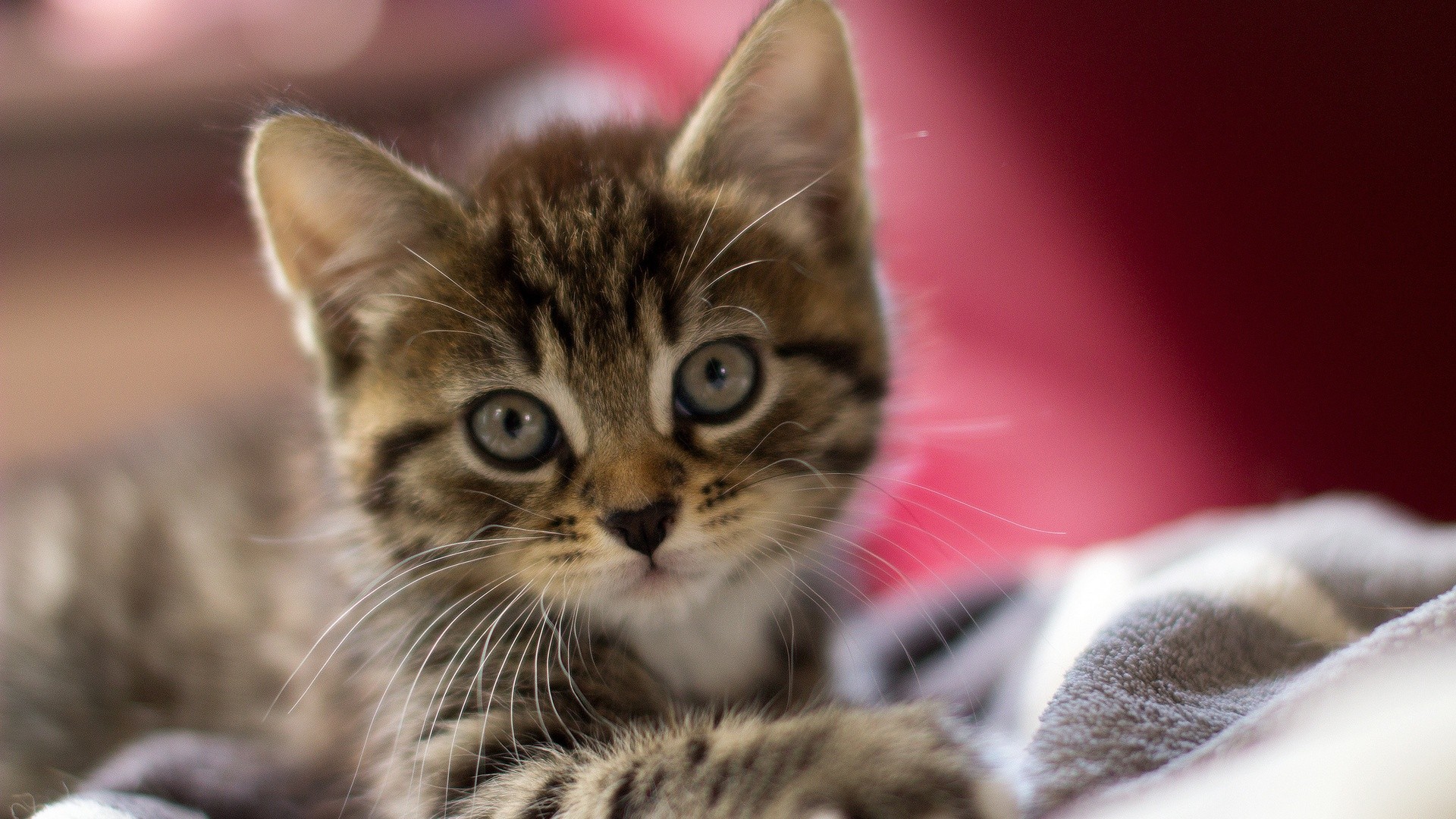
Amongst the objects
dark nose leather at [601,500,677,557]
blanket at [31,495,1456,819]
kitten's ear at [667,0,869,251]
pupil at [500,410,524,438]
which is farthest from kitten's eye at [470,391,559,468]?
blanket at [31,495,1456,819]

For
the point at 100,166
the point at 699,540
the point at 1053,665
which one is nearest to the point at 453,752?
the point at 699,540

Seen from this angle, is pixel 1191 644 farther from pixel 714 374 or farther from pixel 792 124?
pixel 792 124

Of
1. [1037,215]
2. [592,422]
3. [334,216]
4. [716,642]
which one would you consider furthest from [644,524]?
[1037,215]

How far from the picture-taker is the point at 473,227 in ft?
3.45

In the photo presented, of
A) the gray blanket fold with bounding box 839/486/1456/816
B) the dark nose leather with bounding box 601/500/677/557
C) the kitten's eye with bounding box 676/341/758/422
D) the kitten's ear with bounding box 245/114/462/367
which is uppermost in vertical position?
the kitten's ear with bounding box 245/114/462/367

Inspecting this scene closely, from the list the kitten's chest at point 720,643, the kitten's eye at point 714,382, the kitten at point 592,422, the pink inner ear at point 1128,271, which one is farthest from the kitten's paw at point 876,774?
the pink inner ear at point 1128,271

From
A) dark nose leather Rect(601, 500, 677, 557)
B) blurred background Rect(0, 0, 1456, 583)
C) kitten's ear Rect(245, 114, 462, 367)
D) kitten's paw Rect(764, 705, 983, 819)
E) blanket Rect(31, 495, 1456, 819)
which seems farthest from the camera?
blurred background Rect(0, 0, 1456, 583)

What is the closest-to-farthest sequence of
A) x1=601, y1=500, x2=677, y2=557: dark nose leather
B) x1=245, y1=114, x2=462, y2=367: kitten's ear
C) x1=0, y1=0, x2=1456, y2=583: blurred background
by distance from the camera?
x1=601, y1=500, x2=677, y2=557: dark nose leather, x1=245, y1=114, x2=462, y2=367: kitten's ear, x1=0, y1=0, x2=1456, y2=583: blurred background

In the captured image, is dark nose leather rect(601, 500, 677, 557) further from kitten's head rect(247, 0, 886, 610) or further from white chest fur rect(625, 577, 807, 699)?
white chest fur rect(625, 577, 807, 699)

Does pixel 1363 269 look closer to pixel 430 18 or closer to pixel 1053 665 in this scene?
pixel 1053 665

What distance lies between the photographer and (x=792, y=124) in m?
1.15

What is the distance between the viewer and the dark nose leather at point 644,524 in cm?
93

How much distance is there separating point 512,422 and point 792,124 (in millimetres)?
485

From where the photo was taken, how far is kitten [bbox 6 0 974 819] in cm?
95
